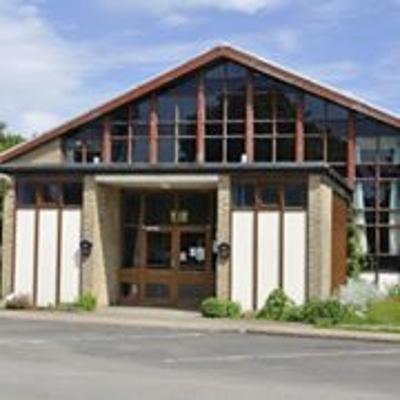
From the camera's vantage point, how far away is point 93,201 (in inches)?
1183

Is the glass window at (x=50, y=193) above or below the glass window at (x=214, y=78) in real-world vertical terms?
below

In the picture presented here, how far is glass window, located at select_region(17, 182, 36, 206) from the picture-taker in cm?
3053

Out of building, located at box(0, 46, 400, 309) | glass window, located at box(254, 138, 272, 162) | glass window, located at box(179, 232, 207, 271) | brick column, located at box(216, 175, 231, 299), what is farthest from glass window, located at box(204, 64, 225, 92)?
brick column, located at box(216, 175, 231, 299)

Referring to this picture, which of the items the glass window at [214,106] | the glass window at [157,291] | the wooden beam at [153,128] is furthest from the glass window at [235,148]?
the glass window at [157,291]

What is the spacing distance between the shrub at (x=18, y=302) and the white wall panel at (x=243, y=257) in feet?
18.3

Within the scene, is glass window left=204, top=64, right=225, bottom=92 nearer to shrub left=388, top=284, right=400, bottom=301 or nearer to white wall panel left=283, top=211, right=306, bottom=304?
white wall panel left=283, top=211, right=306, bottom=304

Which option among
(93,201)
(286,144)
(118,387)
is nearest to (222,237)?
(93,201)

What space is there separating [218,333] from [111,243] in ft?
28.4

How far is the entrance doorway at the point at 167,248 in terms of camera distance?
104 ft

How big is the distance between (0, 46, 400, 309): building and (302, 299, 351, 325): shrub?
1.15m

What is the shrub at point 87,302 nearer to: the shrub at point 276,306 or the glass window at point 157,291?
the glass window at point 157,291

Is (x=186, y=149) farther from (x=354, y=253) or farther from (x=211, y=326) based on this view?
(x=211, y=326)

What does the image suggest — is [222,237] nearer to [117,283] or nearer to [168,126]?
[117,283]

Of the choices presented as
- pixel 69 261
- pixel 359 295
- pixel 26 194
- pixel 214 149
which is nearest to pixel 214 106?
pixel 214 149
